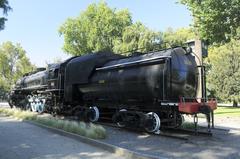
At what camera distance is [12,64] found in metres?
71.6

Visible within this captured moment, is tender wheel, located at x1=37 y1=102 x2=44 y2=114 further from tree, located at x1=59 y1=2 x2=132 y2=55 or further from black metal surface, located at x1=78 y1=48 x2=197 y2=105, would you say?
tree, located at x1=59 y1=2 x2=132 y2=55

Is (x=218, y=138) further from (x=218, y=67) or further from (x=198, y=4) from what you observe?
(x=218, y=67)

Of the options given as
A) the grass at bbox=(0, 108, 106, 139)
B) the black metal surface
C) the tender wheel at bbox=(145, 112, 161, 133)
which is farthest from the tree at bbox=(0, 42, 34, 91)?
the tender wheel at bbox=(145, 112, 161, 133)

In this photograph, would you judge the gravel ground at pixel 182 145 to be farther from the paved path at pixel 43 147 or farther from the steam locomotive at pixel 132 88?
the paved path at pixel 43 147

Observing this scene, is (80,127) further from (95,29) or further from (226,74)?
(95,29)

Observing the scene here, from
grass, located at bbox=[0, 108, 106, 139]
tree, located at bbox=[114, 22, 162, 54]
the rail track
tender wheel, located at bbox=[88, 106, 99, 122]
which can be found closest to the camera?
the rail track

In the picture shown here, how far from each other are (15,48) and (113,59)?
186 ft

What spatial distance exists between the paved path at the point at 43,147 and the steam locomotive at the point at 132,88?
315 centimetres

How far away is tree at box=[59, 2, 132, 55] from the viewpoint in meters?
61.5

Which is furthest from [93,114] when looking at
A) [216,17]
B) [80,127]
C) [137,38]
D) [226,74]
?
[137,38]

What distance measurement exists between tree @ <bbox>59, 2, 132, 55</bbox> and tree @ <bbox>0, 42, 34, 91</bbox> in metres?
10.1

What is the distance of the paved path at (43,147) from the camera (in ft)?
33.4

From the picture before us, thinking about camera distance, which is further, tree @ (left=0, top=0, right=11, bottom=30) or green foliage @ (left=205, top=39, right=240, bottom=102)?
green foliage @ (left=205, top=39, right=240, bottom=102)

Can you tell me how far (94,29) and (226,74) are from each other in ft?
90.8
